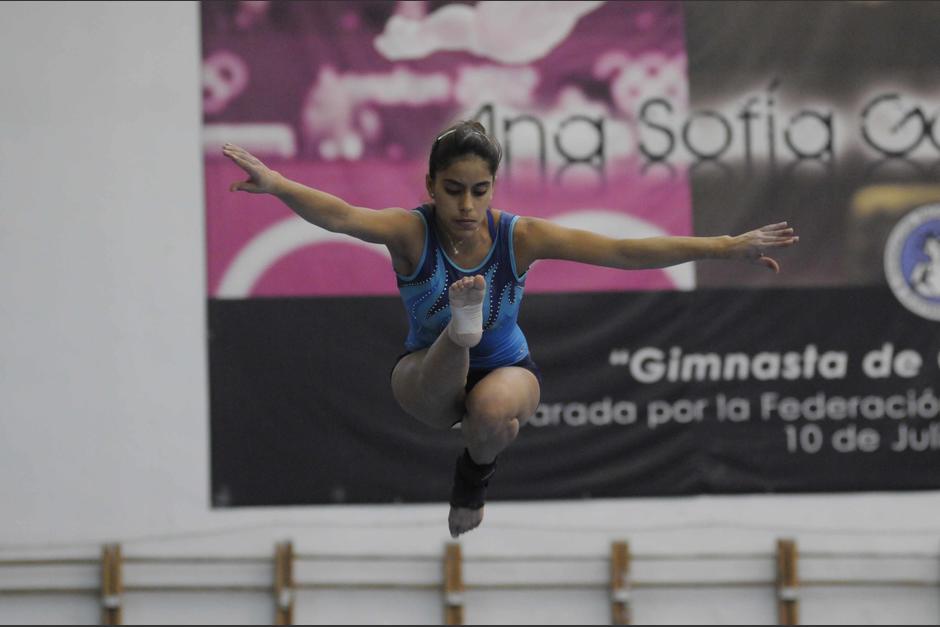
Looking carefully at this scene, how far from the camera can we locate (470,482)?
4.06 metres

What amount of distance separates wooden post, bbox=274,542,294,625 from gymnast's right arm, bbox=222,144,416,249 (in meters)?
3.30

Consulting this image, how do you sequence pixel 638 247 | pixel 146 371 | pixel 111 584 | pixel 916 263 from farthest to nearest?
pixel 916 263 < pixel 146 371 < pixel 111 584 < pixel 638 247

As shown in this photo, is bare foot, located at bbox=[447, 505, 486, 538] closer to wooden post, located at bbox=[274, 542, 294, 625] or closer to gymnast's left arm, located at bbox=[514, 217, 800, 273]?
gymnast's left arm, located at bbox=[514, 217, 800, 273]

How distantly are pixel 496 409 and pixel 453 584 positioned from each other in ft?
10.4

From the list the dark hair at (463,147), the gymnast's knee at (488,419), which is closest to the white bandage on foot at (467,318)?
the gymnast's knee at (488,419)

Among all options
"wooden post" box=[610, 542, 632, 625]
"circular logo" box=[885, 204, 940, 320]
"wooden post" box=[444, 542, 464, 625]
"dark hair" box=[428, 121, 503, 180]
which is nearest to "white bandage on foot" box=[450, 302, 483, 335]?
"dark hair" box=[428, 121, 503, 180]

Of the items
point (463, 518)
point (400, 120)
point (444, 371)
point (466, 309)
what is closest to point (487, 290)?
point (444, 371)

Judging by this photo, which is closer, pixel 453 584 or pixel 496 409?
pixel 496 409

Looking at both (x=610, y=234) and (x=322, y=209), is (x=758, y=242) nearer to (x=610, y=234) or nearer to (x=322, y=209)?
(x=322, y=209)

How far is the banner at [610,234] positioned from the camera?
267 inches

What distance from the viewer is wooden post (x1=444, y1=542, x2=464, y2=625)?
21.9ft

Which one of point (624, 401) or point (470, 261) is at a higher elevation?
point (624, 401)

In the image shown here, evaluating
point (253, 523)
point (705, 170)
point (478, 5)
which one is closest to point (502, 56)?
point (478, 5)

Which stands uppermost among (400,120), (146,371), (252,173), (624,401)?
(400,120)
